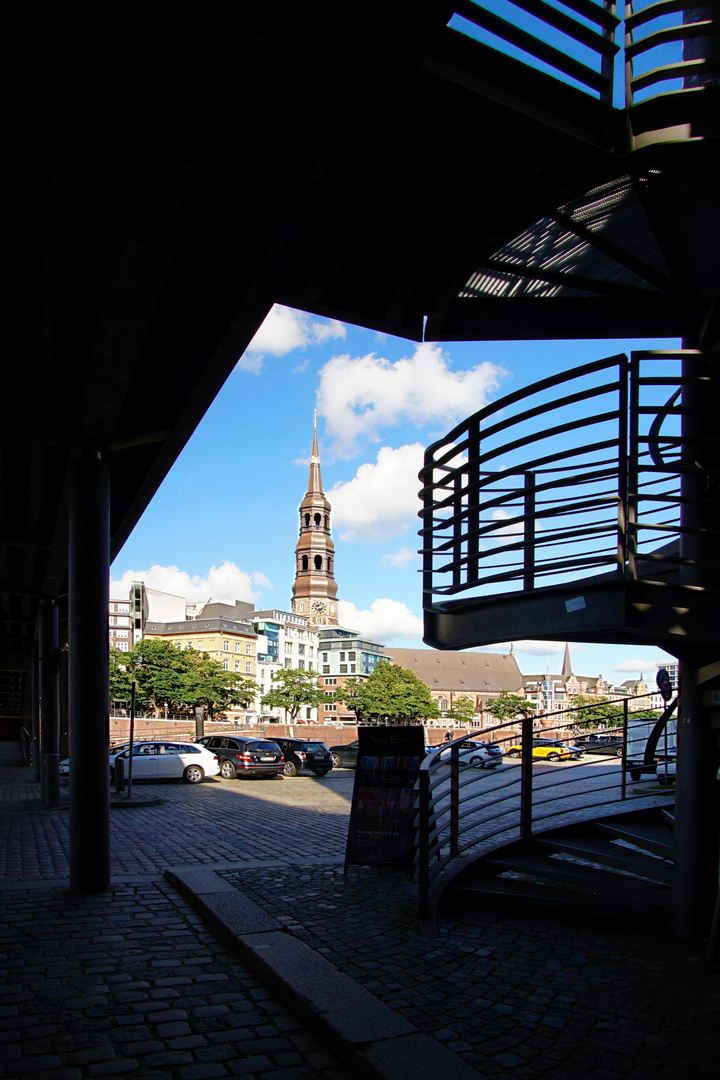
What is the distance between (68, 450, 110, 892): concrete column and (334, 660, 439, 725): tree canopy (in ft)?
323

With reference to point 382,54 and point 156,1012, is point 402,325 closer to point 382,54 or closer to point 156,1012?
point 382,54

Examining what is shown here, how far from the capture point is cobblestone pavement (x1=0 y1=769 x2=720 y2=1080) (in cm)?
382

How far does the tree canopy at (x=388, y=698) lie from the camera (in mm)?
105812

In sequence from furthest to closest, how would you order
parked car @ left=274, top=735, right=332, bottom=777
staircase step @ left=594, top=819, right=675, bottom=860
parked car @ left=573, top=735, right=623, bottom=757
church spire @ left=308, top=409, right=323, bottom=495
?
1. church spire @ left=308, top=409, right=323, bottom=495
2. parked car @ left=274, top=735, right=332, bottom=777
3. parked car @ left=573, top=735, right=623, bottom=757
4. staircase step @ left=594, top=819, right=675, bottom=860

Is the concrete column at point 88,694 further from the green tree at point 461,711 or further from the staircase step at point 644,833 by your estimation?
the green tree at point 461,711

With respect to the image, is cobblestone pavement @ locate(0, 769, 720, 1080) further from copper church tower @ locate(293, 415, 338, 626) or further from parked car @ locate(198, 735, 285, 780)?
copper church tower @ locate(293, 415, 338, 626)

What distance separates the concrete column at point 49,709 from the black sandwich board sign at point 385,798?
10001 millimetres

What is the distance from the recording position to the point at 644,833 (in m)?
6.87

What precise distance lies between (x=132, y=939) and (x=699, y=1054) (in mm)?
4078

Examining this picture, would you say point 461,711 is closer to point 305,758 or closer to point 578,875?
point 305,758

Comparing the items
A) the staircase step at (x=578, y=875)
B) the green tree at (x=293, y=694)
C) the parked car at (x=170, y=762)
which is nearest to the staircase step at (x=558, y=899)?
the staircase step at (x=578, y=875)

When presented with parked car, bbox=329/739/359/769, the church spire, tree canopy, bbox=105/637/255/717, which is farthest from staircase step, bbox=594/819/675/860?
the church spire

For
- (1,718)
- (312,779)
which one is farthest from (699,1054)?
(1,718)

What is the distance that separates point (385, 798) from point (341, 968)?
11.7 ft
